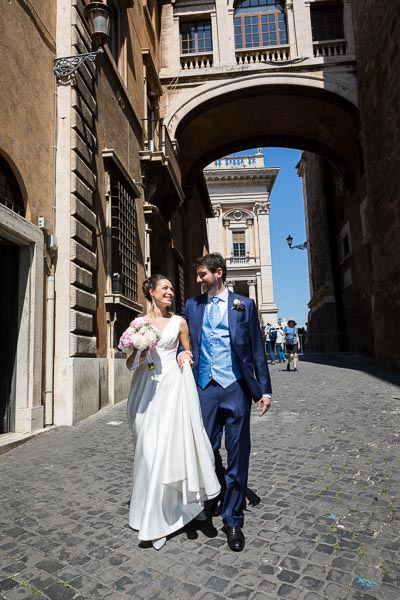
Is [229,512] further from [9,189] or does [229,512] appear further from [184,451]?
[9,189]

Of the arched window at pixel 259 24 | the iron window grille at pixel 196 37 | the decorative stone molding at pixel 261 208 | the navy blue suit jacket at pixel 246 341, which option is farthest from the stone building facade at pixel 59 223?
the decorative stone molding at pixel 261 208

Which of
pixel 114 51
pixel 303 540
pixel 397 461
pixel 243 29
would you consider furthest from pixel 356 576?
pixel 243 29

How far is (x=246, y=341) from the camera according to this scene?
310 cm

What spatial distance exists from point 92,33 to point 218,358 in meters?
7.73

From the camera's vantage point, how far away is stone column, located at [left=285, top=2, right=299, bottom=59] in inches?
672

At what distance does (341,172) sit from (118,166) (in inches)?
561

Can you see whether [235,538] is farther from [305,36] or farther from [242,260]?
[242,260]

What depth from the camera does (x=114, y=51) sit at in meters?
10.9

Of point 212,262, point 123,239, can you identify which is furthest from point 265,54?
point 212,262

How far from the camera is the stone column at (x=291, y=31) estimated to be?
1706cm

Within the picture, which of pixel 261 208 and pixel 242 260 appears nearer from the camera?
pixel 242 260

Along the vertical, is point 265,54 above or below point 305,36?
below

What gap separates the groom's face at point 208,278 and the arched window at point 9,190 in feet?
12.4

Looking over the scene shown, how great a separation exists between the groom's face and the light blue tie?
0.28 ft
